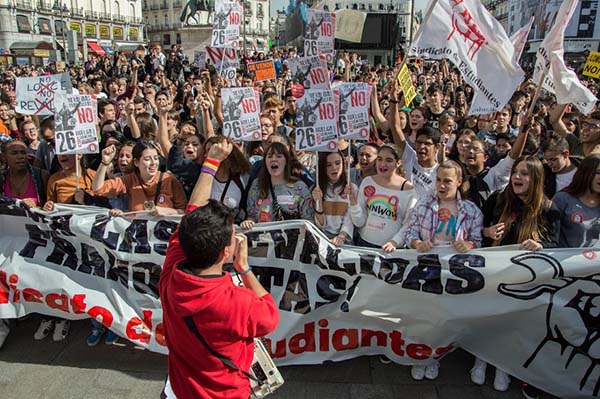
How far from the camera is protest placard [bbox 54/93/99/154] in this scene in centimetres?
450

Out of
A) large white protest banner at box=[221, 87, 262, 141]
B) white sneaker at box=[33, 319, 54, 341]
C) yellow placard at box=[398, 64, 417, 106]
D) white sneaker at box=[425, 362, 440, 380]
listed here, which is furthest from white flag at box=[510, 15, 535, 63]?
white sneaker at box=[33, 319, 54, 341]

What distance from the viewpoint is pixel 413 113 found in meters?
6.52

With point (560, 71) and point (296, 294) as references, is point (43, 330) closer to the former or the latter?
point (296, 294)

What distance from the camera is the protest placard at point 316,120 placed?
170 inches

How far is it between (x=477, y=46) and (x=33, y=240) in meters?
4.77

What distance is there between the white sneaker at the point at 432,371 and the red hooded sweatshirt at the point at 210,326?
1763 mm

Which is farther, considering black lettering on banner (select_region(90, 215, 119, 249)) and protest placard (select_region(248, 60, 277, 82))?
protest placard (select_region(248, 60, 277, 82))

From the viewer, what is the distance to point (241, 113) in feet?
16.7

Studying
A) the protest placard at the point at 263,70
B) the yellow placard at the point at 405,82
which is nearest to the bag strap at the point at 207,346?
the yellow placard at the point at 405,82

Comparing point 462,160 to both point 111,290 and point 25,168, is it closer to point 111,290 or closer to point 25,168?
point 111,290

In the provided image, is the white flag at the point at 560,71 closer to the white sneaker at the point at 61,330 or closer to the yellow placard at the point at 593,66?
the yellow placard at the point at 593,66

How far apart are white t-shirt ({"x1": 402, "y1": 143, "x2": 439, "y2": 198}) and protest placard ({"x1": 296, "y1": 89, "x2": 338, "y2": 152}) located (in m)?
1.02

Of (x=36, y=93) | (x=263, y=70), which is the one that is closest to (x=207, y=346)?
(x=36, y=93)

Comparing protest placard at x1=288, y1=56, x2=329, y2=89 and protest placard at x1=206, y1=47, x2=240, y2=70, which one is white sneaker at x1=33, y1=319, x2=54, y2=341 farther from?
protest placard at x1=206, y1=47, x2=240, y2=70
